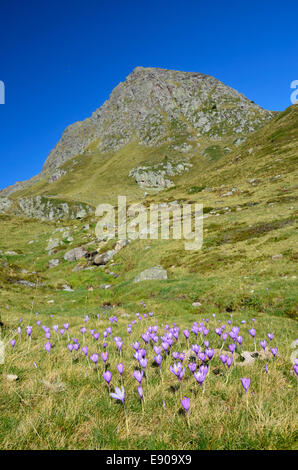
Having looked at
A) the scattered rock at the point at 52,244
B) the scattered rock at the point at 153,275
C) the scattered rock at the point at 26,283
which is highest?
the scattered rock at the point at 52,244

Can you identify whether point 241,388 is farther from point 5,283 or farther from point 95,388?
point 5,283

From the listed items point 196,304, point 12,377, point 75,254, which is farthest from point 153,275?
point 12,377

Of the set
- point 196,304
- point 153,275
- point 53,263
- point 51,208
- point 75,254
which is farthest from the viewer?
point 51,208

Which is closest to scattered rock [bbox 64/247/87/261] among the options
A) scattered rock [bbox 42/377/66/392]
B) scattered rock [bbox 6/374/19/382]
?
scattered rock [bbox 6/374/19/382]

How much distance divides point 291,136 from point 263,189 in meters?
55.9

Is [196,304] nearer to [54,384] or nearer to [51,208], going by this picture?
[54,384]

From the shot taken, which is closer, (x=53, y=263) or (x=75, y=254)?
(x=53, y=263)

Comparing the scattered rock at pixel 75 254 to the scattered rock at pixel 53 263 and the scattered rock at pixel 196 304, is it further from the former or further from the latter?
the scattered rock at pixel 196 304

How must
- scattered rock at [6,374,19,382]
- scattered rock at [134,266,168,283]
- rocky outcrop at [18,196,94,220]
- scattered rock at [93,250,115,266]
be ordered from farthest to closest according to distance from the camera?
1. rocky outcrop at [18,196,94,220]
2. scattered rock at [93,250,115,266]
3. scattered rock at [134,266,168,283]
4. scattered rock at [6,374,19,382]

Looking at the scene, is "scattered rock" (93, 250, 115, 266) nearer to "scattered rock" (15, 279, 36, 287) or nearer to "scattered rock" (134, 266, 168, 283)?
"scattered rock" (15, 279, 36, 287)

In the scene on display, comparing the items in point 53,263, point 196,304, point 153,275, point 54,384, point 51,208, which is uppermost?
point 51,208

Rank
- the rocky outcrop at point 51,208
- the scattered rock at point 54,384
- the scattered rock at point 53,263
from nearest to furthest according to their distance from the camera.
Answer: the scattered rock at point 54,384, the scattered rock at point 53,263, the rocky outcrop at point 51,208

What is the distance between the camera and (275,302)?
15.7 m

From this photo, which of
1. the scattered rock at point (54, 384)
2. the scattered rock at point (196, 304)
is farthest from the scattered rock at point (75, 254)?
the scattered rock at point (54, 384)
